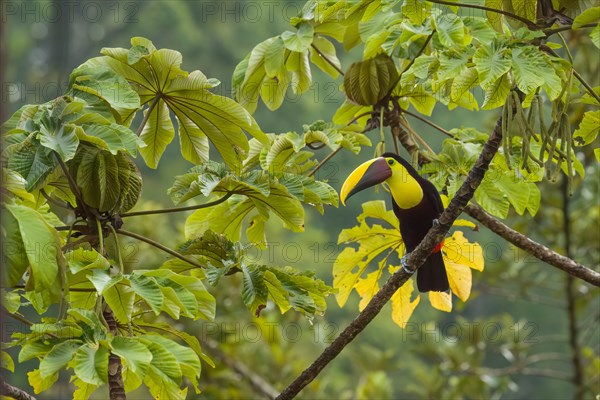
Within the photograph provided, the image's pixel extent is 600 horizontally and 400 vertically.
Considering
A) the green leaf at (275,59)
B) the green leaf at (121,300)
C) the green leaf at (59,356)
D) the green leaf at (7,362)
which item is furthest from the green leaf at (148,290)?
the green leaf at (275,59)

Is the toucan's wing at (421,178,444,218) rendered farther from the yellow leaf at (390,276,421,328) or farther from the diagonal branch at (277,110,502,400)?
the diagonal branch at (277,110,502,400)

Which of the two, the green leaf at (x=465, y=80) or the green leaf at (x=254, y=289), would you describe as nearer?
the green leaf at (x=254, y=289)

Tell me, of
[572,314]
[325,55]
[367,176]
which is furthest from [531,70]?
[572,314]

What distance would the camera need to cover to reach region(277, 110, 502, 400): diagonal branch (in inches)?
75.8

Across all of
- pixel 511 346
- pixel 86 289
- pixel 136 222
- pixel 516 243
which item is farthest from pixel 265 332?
pixel 86 289

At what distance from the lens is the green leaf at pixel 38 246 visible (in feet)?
5.06

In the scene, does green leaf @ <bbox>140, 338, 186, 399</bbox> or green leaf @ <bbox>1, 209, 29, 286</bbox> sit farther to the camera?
green leaf @ <bbox>140, 338, 186, 399</bbox>

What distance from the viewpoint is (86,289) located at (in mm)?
1997

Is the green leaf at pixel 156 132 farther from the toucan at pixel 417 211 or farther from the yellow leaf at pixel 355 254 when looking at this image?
the toucan at pixel 417 211

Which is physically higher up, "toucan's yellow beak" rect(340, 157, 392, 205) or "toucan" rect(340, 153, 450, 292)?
"toucan's yellow beak" rect(340, 157, 392, 205)

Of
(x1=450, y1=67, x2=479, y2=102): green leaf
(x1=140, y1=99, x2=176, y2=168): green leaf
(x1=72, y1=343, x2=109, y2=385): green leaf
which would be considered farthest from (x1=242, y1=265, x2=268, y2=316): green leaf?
(x1=450, y1=67, x2=479, y2=102): green leaf

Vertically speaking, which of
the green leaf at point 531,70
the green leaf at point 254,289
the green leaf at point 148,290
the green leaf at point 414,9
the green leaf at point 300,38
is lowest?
the green leaf at point 254,289

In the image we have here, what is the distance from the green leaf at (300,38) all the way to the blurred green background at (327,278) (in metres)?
2.19

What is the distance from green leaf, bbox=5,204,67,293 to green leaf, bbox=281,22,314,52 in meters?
1.14
